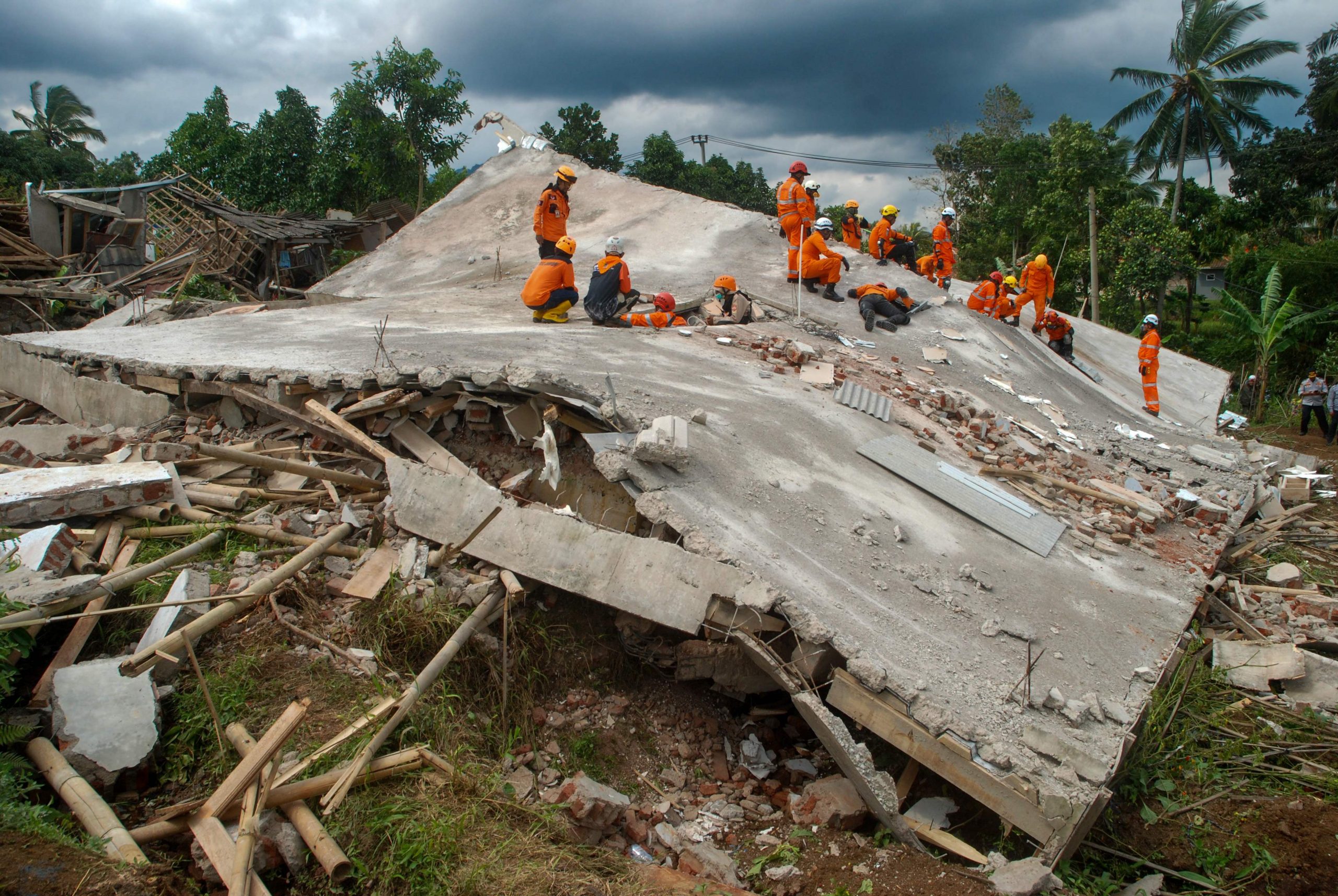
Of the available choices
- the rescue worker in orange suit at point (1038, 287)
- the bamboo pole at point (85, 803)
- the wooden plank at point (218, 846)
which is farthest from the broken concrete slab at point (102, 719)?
the rescue worker in orange suit at point (1038, 287)

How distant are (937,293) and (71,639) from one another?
1170 centimetres

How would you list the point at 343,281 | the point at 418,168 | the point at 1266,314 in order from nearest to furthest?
the point at 343,281 < the point at 1266,314 < the point at 418,168

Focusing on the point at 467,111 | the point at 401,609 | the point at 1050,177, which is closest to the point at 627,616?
the point at 401,609

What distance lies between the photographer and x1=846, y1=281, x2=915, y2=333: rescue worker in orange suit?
429 inches

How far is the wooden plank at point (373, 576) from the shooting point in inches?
170

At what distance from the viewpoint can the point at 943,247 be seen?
550 inches

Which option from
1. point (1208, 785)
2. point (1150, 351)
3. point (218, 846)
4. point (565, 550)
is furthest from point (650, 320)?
point (1150, 351)

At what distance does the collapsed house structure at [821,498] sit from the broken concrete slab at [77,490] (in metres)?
1.11

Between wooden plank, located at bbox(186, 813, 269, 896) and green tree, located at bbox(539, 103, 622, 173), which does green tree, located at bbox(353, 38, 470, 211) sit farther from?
wooden plank, located at bbox(186, 813, 269, 896)

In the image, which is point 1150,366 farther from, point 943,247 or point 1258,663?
point 1258,663

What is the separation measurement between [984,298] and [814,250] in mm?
3638

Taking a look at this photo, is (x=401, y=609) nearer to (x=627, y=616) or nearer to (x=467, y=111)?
(x=627, y=616)

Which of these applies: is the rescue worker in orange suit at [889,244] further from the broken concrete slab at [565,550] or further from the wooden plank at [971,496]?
the broken concrete slab at [565,550]

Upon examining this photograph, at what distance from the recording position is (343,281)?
45.9 feet
